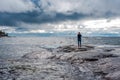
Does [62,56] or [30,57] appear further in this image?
[30,57]

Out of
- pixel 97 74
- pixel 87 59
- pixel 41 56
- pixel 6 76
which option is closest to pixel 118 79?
pixel 97 74

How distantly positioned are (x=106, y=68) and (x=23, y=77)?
9284 mm

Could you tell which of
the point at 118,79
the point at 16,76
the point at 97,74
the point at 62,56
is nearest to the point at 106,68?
the point at 97,74

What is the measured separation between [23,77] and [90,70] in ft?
26.9

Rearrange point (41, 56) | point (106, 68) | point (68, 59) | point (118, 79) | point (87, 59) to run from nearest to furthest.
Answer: point (118, 79), point (106, 68), point (87, 59), point (68, 59), point (41, 56)

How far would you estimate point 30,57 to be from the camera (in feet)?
136

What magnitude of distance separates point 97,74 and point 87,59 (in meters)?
8.99

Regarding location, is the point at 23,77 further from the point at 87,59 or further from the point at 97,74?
the point at 87,59

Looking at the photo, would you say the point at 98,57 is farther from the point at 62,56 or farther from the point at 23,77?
the point at 23,77

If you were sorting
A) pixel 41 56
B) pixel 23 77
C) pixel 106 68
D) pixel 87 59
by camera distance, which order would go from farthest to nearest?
pixel 41 56 → pixel 87 59 → pixel 106 68 → pixel 23 77

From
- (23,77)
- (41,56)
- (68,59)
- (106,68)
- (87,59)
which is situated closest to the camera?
(23,77)

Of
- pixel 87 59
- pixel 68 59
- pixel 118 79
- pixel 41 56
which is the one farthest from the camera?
pixel 41 56

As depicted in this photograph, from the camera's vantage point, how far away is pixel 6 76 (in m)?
23.0

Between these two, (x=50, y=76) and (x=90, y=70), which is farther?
(x=90, y=70)
